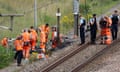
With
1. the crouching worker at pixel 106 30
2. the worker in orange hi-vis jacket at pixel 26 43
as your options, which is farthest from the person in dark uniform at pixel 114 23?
the worker in orange hi-vis jacket at pixel 26 43

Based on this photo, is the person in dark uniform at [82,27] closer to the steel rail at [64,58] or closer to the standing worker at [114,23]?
→ the steel rail at [64,58]

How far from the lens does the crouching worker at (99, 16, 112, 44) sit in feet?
84.8

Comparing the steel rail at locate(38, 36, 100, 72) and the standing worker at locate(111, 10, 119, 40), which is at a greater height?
the standing worker at locate(111, 10, 119, 40)

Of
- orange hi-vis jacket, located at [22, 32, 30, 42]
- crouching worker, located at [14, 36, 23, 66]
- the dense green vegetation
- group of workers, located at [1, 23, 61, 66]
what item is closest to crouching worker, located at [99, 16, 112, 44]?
group of workers, located at [1, 23, 61, 66]

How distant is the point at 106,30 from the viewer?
2625 centimetres

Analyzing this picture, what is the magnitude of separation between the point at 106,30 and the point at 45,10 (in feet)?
54.4

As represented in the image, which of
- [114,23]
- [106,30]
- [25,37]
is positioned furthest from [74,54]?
[114,23]

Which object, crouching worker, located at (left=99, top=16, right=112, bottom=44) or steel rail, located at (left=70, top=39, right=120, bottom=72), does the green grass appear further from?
crouching worker, located at (left=99, top=16, right=112, bottom=44)

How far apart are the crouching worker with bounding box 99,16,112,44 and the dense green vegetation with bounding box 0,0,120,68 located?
8.81 metres

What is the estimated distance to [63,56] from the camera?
23609mm

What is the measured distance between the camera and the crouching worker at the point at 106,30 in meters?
25.8

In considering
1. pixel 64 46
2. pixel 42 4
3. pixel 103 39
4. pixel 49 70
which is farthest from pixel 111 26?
pixel 42 4

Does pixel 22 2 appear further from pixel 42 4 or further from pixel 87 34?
pixel 87 34

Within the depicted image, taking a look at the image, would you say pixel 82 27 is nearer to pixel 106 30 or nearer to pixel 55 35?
pixel 106 30
